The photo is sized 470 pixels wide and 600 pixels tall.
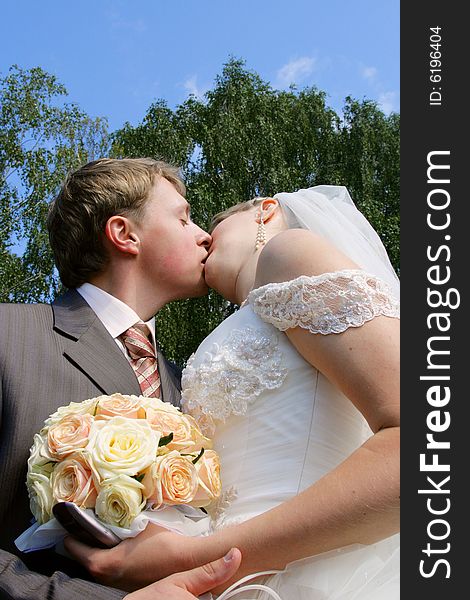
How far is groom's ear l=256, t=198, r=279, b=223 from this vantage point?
3135 millimetres

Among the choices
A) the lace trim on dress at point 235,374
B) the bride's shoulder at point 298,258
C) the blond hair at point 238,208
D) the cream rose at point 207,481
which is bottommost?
the cream rose at point 207,481

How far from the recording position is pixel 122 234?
3426mm

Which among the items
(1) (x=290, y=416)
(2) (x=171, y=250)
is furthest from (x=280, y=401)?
(2) (x=171, y=250)

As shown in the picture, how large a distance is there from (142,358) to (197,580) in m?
1.32

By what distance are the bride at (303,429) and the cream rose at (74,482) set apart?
0.57 feet

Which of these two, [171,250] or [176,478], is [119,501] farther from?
[171,250]

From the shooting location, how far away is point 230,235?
3.20 metres

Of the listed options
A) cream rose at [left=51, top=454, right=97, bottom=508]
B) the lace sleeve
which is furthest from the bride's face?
cream rose at [left=51, top=454, right=97, bottom=508]

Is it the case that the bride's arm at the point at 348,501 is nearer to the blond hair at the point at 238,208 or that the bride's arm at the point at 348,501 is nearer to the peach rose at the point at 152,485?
the peach rose at the point at 152,485

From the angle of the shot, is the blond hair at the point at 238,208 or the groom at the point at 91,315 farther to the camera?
the blond hair at the point at 238,208

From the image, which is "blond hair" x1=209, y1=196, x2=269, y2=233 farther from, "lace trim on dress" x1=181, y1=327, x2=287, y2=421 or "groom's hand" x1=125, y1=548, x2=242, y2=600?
"groom's hand" x1=125, y1=548, x2=242, y2=600

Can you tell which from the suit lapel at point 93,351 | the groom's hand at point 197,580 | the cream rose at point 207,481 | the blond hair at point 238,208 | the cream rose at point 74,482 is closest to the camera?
the groom's hand at point 197,580

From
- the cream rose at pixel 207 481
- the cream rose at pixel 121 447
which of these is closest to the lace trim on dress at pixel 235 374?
the cream rose at pixel 207 481

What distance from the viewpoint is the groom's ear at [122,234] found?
340 centimetres
